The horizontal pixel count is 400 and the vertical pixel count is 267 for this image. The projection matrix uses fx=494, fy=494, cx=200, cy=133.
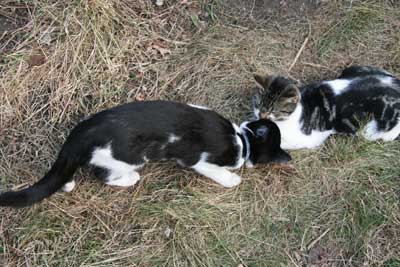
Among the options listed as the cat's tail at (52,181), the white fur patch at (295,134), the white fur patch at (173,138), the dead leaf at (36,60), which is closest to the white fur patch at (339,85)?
the white fur patch at (295,134)

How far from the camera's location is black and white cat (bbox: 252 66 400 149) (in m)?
3.44

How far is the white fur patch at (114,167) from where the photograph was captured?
290 centimetres

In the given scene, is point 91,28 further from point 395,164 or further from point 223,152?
point 395,164

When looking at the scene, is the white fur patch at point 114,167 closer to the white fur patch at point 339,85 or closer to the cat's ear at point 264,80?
the cat's ear at point 264,80

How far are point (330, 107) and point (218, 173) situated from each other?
0.94 meters

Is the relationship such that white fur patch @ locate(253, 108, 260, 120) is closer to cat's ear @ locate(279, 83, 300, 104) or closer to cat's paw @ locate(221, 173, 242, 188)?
cat's ear @ locate(279, 83, 300, 104)

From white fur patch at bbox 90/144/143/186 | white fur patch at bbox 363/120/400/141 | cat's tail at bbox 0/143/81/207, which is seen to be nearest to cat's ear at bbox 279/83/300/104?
white fur patch at bbox 363/120/400/141

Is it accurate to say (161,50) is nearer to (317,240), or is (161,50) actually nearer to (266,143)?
(266,143)

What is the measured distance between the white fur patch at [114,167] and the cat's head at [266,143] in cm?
78

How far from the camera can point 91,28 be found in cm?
368

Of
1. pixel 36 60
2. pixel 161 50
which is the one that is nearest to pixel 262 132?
pixel 161 50

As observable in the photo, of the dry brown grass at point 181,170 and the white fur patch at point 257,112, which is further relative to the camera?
the white fur patch at point 257,112

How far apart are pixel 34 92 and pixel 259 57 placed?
1.75 metres

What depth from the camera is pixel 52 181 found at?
2906mm
